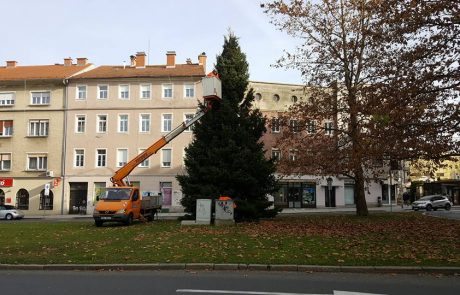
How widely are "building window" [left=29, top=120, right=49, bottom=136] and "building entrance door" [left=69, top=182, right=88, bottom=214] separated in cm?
662

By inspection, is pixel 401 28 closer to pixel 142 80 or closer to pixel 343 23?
pixel 343 23

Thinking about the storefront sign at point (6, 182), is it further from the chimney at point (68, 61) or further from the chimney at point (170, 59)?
the chimney at point (170, 59)

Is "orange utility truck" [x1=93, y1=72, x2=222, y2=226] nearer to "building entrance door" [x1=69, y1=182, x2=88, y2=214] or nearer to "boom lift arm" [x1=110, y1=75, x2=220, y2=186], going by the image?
"boom lift arm" [x1=110, y1=75, x2=220, y2=186]

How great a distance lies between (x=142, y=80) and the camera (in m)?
49.2

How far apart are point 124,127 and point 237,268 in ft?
133

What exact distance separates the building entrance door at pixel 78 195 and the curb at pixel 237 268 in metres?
38.4

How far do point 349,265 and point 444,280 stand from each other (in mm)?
1938

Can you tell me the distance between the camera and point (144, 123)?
4878cm

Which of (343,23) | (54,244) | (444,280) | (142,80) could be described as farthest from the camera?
(142,80)

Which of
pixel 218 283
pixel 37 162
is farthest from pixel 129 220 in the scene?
pixel 37 162

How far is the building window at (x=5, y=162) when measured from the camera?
4931 centimetres

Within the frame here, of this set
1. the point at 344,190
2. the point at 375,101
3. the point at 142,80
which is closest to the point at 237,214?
the point at 375,101

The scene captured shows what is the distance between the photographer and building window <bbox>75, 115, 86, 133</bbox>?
161 ft

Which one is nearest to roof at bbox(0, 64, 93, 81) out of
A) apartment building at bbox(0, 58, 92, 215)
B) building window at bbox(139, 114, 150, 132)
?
apartment building at bbox(0, 58, 92, 215)
